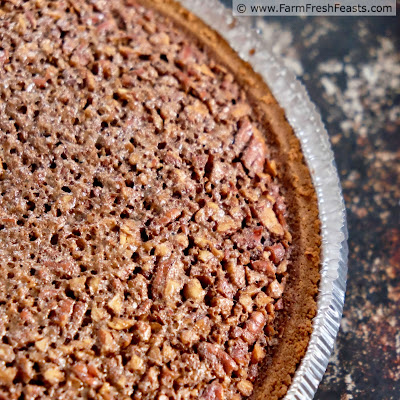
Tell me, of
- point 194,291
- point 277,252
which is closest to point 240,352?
point 194,291

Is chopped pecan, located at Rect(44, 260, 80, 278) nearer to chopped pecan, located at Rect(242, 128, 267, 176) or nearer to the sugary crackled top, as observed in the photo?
the sugary crackled top

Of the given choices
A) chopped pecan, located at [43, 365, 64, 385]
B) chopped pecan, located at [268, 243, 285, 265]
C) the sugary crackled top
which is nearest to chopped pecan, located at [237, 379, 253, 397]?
the sugary crackled top

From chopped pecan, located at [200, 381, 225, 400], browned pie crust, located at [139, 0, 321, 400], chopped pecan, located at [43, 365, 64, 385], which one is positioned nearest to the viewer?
chopped pecan, located at [43, 365, 64, 385]

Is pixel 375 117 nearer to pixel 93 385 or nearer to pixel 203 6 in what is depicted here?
pixel 203 6

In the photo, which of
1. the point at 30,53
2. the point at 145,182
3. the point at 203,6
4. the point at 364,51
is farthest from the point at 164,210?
the point at 364,51

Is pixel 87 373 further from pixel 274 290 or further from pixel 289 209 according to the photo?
pixel 289 209

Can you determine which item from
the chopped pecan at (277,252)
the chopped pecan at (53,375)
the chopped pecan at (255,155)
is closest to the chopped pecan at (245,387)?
the chopped pecan at (277,252)

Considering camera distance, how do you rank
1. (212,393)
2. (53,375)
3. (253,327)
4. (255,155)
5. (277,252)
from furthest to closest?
(255,155) < (277,252) < (253,327) < (212,393) < (53,375)
